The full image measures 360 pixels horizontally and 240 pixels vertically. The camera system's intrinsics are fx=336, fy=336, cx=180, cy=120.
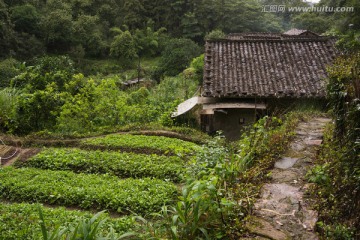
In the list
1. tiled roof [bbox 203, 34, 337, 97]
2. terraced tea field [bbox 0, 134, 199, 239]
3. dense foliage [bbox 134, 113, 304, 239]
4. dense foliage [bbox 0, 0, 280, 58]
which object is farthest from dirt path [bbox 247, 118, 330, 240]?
dense foliage [bbox 0, 0, 280, 58]

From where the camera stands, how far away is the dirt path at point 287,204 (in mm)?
3225

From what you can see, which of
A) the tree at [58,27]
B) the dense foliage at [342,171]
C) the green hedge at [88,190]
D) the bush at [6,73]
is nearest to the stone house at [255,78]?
the green hedge at [88,190]

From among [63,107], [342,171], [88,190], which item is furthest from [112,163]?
[342,171]

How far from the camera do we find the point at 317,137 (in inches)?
227

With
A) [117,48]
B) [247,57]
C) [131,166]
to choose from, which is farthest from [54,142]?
[117,48]

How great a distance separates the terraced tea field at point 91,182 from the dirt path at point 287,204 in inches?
66.0

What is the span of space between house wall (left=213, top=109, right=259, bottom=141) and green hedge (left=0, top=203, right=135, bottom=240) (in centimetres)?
602

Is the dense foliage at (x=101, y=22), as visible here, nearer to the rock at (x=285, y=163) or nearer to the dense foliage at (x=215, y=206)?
the rock at (x=285, y=163)

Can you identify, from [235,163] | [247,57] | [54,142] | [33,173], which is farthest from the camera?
[247,57]

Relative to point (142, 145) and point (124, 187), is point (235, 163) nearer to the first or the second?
point (124, 187)

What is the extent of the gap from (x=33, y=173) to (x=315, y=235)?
6.66m

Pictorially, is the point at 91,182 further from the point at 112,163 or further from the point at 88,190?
the point at 112,163

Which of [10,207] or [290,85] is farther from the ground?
[290,85]

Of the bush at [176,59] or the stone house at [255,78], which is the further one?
the bush at [176,59]
